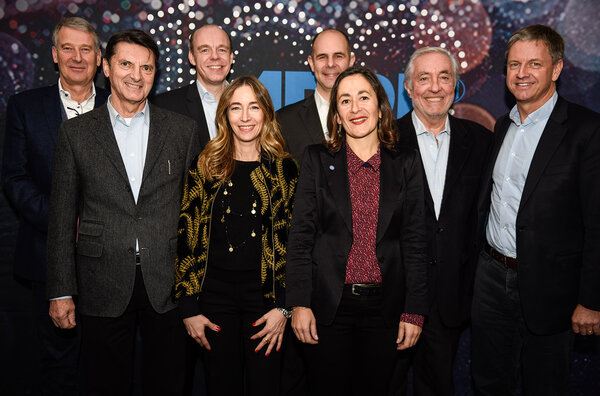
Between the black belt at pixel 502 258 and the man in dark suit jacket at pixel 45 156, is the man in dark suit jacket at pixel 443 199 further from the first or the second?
the man in dark suit jacket at pixel 45 156

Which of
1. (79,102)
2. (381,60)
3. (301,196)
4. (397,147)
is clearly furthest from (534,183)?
(79,102)

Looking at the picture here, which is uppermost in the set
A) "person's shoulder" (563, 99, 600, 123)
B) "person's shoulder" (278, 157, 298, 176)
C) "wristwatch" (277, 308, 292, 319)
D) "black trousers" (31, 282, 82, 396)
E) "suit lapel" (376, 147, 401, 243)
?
"person's shoulder" (563, 99, 600, 123)

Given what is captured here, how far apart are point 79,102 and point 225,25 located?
1234mm

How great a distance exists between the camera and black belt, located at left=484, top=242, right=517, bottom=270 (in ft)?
8.97

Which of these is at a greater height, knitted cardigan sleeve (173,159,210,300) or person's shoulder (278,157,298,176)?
person's shoulder (278,157,298,176)

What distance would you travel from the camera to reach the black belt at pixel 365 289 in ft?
7.41

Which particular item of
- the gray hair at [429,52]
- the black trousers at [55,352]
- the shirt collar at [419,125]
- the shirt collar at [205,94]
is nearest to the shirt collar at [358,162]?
the shirt collar at [419,125]

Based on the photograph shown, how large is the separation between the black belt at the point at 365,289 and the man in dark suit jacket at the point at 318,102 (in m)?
1.18

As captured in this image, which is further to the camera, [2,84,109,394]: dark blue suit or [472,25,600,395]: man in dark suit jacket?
[2,84,109,394]: dark blue suit

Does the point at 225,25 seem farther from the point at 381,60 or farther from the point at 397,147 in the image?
the point at 397,147

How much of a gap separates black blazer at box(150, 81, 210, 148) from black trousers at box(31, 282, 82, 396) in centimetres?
150

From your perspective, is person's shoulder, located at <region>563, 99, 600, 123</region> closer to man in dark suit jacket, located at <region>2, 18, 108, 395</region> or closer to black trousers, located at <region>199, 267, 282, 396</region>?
black trousers, located at <region>199, 267, 282, 396</region>

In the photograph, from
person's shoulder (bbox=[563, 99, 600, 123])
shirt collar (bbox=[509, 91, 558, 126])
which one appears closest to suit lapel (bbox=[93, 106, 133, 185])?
shirt collar (bbox=[509, 91, 558, 126])

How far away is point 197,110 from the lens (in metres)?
3.29
